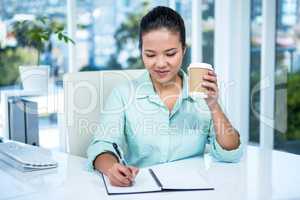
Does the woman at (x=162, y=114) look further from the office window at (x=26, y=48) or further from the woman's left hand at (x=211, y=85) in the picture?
the office window at (x=26, y=48)

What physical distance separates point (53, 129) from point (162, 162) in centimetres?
193

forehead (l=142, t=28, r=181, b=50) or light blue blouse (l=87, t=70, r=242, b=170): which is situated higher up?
forehead (l=142, t=28, r=181, b=50)

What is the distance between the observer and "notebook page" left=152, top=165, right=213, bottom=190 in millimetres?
1094

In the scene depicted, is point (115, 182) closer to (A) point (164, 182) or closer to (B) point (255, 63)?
(A) point (164, 182)

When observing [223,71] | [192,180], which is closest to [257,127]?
[223,71]

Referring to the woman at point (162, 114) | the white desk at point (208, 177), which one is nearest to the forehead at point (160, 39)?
the woman at point (162, 114)

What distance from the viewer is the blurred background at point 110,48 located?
293 cm

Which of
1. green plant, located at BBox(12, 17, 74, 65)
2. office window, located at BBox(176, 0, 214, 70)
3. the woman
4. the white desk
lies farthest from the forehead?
office window, located at BBox(176, 0, 214, 70)

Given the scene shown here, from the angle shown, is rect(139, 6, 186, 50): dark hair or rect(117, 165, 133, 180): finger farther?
rect(139, 6, 186, 50): dark hair

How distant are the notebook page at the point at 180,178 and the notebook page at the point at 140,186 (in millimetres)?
25

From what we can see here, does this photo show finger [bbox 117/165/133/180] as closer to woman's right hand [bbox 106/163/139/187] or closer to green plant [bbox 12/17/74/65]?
woman's right hand [bbox 106/163/139/187]

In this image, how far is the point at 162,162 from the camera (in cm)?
142

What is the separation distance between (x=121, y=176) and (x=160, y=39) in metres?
0.49

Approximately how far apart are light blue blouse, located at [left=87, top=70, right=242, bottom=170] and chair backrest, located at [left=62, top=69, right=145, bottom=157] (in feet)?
0.22
